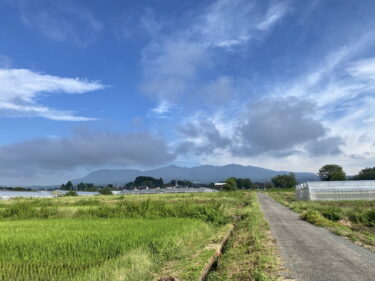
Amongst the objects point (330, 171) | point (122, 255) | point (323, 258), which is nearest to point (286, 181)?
point (330, 171)

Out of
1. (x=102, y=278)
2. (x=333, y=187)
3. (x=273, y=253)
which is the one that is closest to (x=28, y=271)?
(x=102, y=278)

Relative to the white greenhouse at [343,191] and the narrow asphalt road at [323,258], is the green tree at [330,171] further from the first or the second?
the narrow asphalt road at [323,258]

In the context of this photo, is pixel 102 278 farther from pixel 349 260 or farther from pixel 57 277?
pixel 349 260

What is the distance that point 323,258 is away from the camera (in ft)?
28.8

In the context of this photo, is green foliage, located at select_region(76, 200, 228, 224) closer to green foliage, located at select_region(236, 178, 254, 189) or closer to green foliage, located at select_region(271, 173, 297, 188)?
green foliage, located at select_region(271, 173, 297, 188)

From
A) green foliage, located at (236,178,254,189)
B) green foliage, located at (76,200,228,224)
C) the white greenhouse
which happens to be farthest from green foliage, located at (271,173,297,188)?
green foliage, located at (76,200,228,224)

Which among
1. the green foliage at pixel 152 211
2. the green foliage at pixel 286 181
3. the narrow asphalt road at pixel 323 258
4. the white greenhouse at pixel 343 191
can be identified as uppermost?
the green foliage at pixel 286 181

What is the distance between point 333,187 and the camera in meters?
38.3

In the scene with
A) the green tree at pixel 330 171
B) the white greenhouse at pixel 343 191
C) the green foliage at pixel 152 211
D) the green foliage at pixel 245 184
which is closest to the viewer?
the green foliage at pixel 152 211

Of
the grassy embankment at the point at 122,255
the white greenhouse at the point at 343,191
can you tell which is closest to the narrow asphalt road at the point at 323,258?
the grassy embankment at the point at 122,255

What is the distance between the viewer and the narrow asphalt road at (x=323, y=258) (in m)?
7.14

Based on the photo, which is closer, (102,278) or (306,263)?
(102,278)

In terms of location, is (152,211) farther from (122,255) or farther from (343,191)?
(343,191)

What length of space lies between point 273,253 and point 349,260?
80.3 inches
